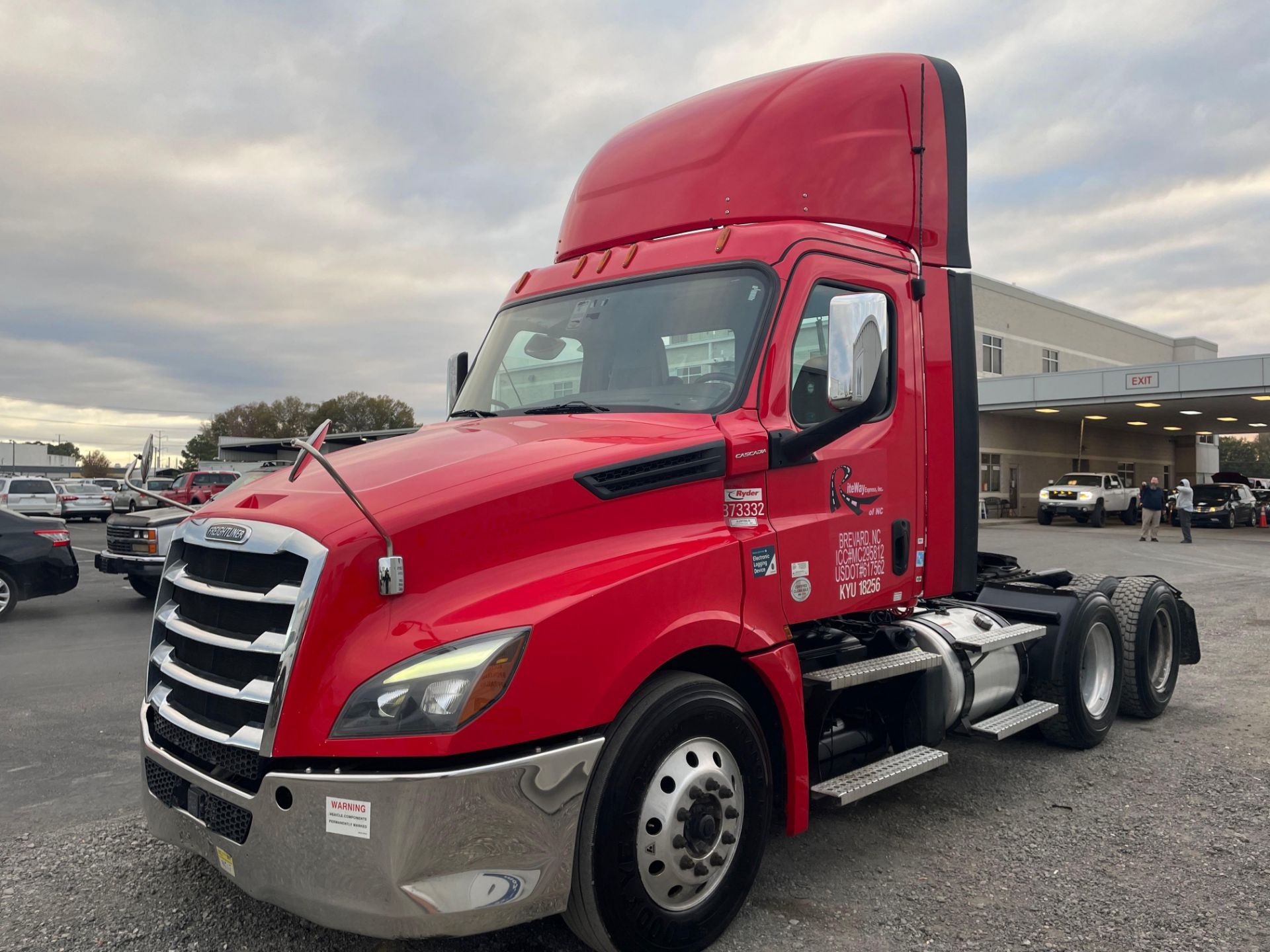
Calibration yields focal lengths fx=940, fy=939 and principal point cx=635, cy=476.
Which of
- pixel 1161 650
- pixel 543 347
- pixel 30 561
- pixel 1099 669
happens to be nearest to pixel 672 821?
pixel 543 347

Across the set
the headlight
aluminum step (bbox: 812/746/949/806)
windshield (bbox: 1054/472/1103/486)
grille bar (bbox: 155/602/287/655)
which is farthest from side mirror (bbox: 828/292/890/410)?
windshield (bbox: 1054/472/1103/486)

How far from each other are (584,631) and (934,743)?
2.54 m

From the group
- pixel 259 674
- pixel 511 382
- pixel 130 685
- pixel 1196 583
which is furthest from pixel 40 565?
pixel 1196 583

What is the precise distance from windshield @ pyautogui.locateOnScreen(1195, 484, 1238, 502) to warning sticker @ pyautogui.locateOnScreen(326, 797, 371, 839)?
129ft

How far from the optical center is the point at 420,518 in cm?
301

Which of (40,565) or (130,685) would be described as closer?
(130,685)

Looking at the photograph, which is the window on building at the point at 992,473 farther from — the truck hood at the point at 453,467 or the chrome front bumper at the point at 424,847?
the chrome front bumper at the point at 424,847

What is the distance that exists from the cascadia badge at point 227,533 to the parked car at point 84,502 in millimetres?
37737

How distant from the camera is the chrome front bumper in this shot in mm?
2740

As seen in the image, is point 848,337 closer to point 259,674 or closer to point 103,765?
point 259,674

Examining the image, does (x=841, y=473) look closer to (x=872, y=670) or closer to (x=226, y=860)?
(x=872, y=670)

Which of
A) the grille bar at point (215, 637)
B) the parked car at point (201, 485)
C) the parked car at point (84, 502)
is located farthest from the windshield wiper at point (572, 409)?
the parked car at point (84, 502)

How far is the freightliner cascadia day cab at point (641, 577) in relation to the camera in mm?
2830

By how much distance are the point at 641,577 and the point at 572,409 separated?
1.21 metres
